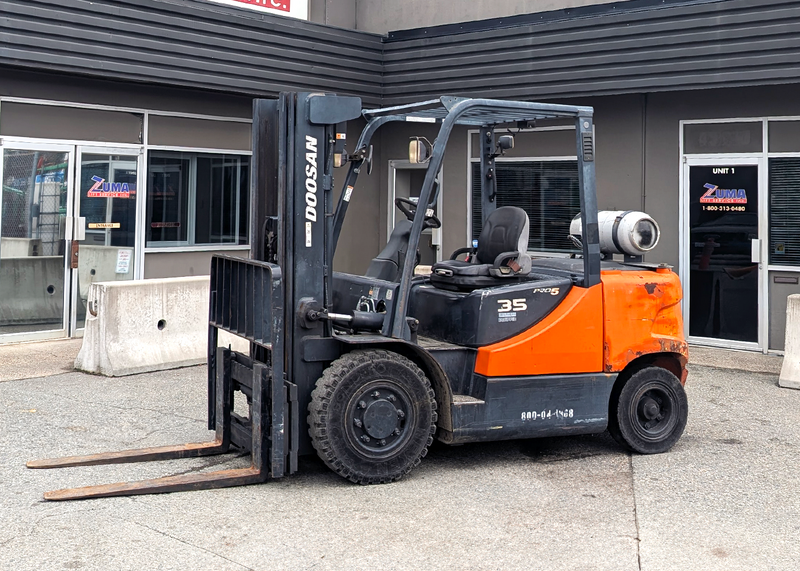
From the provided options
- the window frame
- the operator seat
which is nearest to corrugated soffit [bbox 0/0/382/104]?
the window frame

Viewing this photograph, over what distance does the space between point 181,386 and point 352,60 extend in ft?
22.8

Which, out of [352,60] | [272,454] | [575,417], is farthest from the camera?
[352,60]

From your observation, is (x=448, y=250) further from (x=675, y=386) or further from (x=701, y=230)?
(x=675, y=386)

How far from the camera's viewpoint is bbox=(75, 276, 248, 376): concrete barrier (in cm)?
1023

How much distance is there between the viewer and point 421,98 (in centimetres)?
1463

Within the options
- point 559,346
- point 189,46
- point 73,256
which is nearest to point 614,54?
point 189,46

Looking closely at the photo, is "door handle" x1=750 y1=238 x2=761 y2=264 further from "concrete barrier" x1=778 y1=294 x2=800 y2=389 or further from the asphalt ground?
the asphalt ground

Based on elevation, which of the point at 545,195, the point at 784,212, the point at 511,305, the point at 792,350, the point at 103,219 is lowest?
the point at 792,350

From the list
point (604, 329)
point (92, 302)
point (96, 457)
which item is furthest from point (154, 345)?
point (604, 329)

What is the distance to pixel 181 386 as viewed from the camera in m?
9.73

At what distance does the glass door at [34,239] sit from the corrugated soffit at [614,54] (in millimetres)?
5466

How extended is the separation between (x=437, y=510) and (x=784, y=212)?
7830 millimetres

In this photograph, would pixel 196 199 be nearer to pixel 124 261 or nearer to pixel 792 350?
pixel 124 261

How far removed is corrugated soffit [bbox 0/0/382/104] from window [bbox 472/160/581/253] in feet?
8.65
